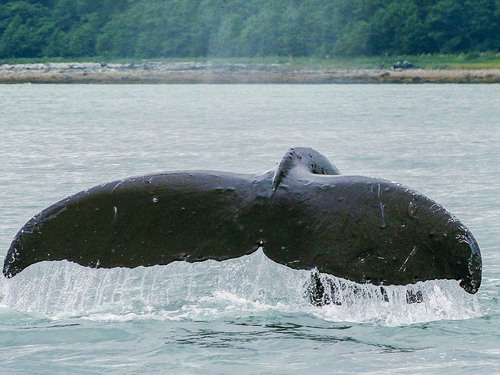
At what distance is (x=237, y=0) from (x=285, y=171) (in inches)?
4191

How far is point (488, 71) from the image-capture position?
75.7 meters

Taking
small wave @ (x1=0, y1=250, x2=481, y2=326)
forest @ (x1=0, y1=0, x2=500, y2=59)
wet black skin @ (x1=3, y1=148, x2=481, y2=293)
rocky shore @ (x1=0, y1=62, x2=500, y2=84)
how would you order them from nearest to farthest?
wet black skin @ (x1=3, y1=148, x2=481, y2=293) → small wave @ (x1=0, y1=250, x2=481, y2=326) → rocky shore @ (x1=0, y1=62, x2=500, y2=84) → forest @ (x1=0, y1=0, x2=500, y2=59)

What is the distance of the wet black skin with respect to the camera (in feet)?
16.2

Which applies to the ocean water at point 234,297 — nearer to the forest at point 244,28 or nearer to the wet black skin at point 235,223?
the wet black skin at point 235,223

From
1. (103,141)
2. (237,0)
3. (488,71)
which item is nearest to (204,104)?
(103,141)

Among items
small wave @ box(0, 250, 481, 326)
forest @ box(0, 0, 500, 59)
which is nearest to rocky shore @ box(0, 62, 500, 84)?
forest @ box(0, 0, 500, 59)

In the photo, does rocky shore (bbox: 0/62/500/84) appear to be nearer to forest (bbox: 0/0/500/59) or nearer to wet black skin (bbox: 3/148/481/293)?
forest (bbox: 0/0/500/59)

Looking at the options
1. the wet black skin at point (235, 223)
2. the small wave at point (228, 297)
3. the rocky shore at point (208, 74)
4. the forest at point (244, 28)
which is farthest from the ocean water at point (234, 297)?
the forest at point (244, 28)

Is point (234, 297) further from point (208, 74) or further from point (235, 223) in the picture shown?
point (208, 74)

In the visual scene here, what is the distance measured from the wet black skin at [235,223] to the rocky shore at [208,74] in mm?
71174

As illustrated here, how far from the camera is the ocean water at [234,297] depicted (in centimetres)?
582

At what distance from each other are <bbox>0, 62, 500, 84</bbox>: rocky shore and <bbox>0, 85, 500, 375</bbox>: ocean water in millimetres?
47815

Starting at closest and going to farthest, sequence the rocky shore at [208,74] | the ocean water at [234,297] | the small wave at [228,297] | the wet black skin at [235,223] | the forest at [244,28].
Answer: the wet black skin at [235,223]
the small wave at [228,297]
the ocean water at [234,297]
the rocky shore at [208,74]
the forest at [244,28]

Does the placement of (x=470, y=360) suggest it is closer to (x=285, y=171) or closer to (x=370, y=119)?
(x=285, y=171)
